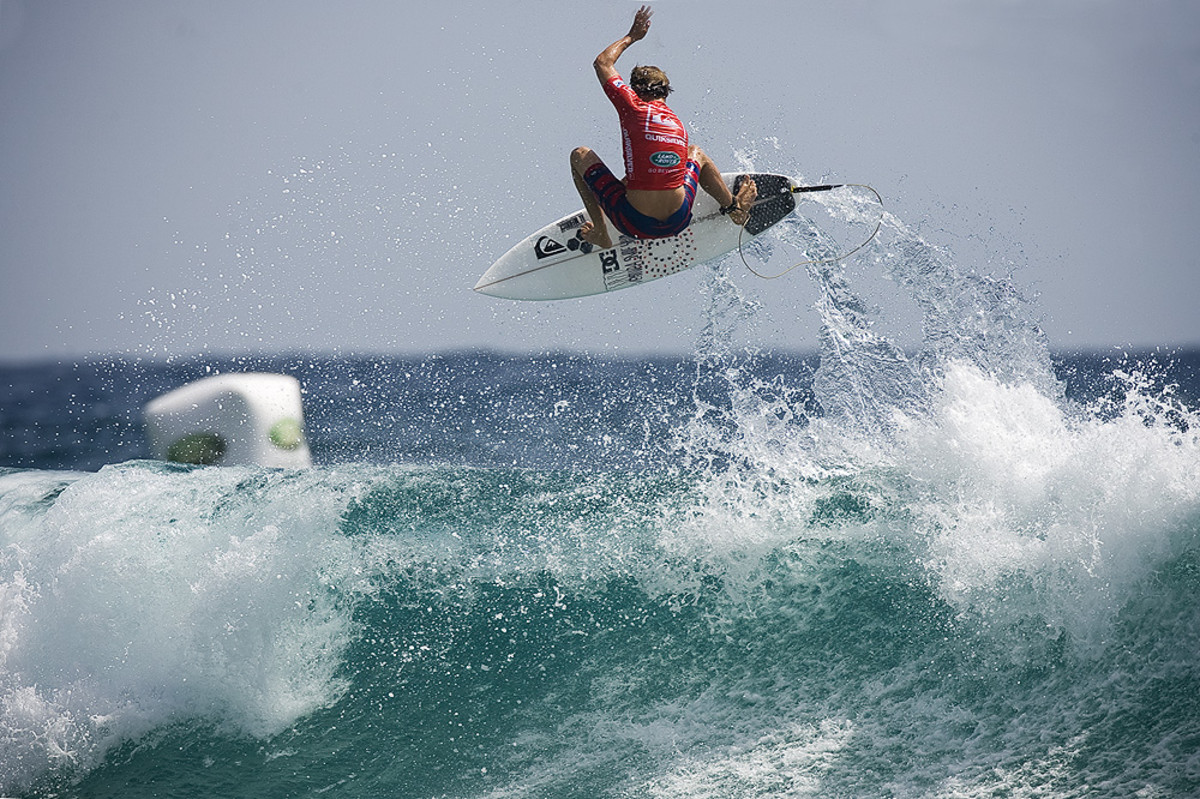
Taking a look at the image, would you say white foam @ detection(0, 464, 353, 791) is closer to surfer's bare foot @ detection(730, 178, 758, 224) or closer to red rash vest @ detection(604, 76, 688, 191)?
red rash vest @ detection(604, 76, 688, 191)

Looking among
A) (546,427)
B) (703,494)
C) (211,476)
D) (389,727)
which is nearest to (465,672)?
(389,727)

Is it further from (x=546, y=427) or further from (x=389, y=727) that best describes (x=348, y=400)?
(x=389, y=727)

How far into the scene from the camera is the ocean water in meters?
4.66

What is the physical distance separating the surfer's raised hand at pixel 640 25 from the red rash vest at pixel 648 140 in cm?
27

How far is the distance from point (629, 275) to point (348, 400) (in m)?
19.5

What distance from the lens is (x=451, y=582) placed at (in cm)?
607

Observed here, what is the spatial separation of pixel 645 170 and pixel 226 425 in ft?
14.9

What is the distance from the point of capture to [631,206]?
20.8 ft

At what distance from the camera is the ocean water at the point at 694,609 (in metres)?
4.66

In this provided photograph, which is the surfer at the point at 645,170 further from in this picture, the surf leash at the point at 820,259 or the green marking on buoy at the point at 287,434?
the green marking on buoy at the point at 287,434

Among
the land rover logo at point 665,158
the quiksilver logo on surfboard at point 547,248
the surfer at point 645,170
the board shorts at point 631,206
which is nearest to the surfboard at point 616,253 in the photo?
the quiksilver logo on surfboard at point 547,248

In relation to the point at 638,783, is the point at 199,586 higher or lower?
higher

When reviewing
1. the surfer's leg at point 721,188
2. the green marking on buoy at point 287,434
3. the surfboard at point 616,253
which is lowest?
the green marking on buoy at point 287,434

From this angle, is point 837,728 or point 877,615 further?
point 877,615
